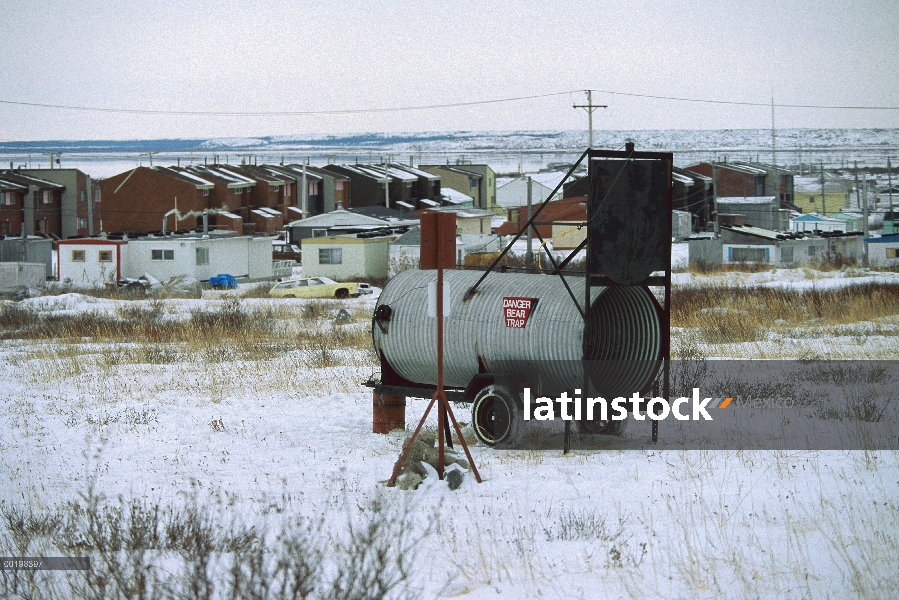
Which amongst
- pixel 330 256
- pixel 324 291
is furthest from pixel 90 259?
pixel 324 291

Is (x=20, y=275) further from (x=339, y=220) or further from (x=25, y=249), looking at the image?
(x=339, y=220)

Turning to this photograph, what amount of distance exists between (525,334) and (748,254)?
162 feet

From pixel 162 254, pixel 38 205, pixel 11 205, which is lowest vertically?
pixel 162 254

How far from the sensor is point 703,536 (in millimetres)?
8266

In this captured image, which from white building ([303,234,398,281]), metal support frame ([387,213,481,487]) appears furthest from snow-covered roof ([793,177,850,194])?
metal support frame ([387,213,481,487])

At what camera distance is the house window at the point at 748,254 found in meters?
57.5

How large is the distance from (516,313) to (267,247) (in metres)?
46.3

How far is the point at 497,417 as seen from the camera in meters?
11.7

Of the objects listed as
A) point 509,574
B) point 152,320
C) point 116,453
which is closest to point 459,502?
point 509,574

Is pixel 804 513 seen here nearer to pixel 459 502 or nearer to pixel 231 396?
Answer: pixel 459 502

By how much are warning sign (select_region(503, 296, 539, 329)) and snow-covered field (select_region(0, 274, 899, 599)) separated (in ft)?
4.86

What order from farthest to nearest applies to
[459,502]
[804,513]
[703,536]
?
[459,502]
[804,513]
[703,536]

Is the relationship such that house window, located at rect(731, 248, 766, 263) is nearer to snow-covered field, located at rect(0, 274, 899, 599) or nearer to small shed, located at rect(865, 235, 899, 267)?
small shed, located at rect(865, 235, 899, 267)

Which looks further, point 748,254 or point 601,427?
point 748,254
